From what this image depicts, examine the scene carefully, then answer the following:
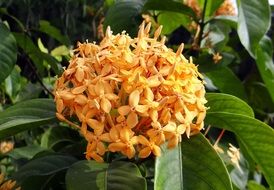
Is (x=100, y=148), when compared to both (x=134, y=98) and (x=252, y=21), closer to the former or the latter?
(x=134, y=98)

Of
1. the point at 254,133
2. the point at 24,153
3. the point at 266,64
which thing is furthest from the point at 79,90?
the point at 266,64

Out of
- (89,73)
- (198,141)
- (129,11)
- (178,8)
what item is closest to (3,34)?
(129,11)

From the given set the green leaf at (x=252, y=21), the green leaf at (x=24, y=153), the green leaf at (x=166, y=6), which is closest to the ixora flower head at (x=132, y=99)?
the green leaf at (x=252, y=21)

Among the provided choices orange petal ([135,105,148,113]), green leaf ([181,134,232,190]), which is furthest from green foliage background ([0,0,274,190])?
orange petal ([135,105,148,113])

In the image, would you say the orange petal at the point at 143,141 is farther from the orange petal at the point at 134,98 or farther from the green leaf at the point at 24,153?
the green leaf at the point at 24,153

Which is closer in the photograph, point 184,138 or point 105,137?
point 105,137
